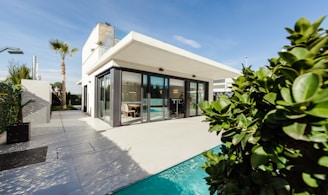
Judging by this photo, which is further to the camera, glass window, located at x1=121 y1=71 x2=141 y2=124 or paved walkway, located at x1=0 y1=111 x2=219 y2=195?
glass window, located at x1=121 y1=71 x2=141 y2=124

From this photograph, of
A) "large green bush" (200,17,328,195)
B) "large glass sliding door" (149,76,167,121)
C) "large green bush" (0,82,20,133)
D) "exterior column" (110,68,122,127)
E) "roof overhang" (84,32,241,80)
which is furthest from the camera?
"large glass sliding door" (149,76,167,121)

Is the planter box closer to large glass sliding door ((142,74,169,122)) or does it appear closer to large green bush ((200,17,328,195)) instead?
large glass sliding door ((142,74,169,122))

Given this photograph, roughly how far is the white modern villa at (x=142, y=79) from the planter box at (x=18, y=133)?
120 inches

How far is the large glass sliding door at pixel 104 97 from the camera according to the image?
825 cm

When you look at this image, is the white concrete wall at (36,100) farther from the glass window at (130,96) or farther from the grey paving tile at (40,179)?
the grey paving tile at (40,179)

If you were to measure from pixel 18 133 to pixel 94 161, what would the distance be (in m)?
3.26

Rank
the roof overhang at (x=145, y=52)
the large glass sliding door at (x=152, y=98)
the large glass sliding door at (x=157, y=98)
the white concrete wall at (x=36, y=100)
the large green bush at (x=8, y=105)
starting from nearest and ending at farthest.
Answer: the roof overhang at (x=145, y=52), the large green bush at (x=8, y=105), the white concrete wall at (x=36, y=100), the large glass sliding door at (x=152, y=98), the large glass sliding door at (x=157, y=98)

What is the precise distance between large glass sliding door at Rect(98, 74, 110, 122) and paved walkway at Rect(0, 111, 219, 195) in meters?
2.87

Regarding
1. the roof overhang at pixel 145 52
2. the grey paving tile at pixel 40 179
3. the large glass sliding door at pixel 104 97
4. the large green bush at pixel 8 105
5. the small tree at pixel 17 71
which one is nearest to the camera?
the grey paving tile at pixel 40 179

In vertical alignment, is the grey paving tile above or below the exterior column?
below

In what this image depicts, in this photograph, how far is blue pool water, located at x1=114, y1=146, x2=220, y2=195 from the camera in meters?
2.53

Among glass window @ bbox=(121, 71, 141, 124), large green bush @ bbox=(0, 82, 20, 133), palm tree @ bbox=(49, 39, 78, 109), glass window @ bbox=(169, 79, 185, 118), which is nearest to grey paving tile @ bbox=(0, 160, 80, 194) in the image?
large green bush @ bbox=(0, 82, 20, 133)

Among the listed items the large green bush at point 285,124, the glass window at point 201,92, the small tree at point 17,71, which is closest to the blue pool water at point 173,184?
the large green bush at point 285,124

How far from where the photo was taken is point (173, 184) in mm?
2773
